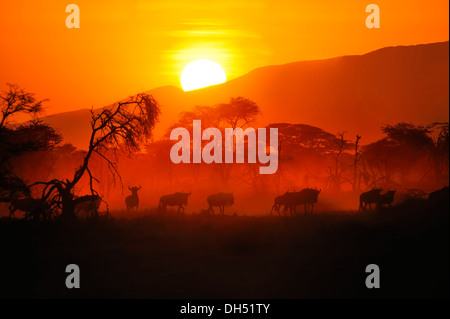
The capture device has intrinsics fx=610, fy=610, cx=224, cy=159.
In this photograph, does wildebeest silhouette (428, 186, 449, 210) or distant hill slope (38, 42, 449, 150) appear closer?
wildebeest silhouette (428, 186, 449, 210)

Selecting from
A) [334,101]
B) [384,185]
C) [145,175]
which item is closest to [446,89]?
[334,101]

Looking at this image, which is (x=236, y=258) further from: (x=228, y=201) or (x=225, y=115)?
(x=225, y=115)

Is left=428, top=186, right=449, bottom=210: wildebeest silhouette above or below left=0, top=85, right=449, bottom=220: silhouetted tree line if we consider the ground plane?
below

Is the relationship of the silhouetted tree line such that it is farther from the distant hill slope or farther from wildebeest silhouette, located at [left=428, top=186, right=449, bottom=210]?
the distant hill slope

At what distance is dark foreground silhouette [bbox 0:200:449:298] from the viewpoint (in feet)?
59.6

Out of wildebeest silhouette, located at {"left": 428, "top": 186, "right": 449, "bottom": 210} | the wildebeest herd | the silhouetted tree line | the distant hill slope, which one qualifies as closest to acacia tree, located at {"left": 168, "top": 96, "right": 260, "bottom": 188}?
the silhouetted tree line

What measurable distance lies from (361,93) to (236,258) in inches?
6634

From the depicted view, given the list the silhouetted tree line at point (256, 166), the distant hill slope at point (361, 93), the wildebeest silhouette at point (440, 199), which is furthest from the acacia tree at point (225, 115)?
the distant hill slope at point (361, 93)

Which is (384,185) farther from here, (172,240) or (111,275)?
(111,275)

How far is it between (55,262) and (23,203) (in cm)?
1105

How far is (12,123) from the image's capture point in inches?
1097

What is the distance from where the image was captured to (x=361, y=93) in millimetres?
182375

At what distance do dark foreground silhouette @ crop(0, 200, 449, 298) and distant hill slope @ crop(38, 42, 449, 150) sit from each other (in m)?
133

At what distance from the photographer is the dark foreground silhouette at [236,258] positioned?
18156 mm
